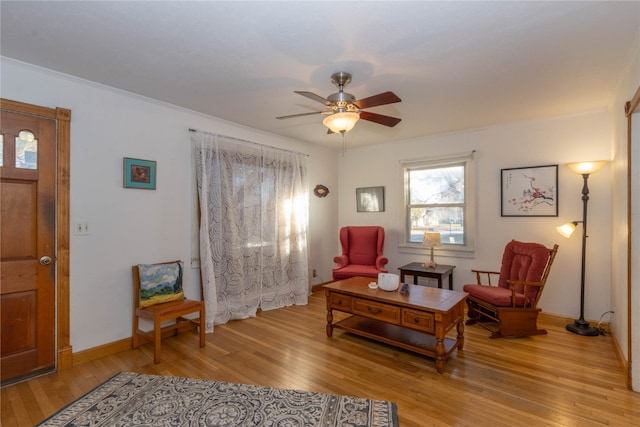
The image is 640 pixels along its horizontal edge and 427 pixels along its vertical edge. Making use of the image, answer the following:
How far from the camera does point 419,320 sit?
2.53 m

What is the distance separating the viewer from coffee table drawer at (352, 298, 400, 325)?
2.66 meters

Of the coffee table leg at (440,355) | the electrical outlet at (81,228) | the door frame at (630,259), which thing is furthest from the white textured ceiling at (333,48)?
the coffee table leg at (440,355)

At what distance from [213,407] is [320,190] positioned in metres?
3.57

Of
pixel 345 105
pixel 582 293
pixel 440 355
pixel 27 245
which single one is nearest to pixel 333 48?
pixel 345 105

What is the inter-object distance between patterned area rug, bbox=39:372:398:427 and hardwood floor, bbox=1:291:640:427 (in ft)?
0.37

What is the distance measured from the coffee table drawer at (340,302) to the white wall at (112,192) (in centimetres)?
160

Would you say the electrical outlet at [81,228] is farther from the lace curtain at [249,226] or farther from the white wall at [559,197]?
the white wall at [559,197]

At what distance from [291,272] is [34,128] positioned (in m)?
3.13

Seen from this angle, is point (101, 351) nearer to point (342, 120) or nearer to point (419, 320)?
point (419, 320)

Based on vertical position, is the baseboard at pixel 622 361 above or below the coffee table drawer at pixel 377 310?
below

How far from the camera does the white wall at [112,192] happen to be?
259 centimetres

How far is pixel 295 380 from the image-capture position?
2.35 meters

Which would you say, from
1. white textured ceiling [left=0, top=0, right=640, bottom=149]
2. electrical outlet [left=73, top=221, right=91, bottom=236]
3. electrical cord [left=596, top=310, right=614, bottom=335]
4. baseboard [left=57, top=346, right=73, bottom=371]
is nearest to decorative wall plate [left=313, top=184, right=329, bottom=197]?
white textured ceiling [left=0, top=0, right=640, bottom=149]

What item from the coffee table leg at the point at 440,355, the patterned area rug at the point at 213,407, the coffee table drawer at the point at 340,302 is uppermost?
the coffee table drawer at the point at 340,302
